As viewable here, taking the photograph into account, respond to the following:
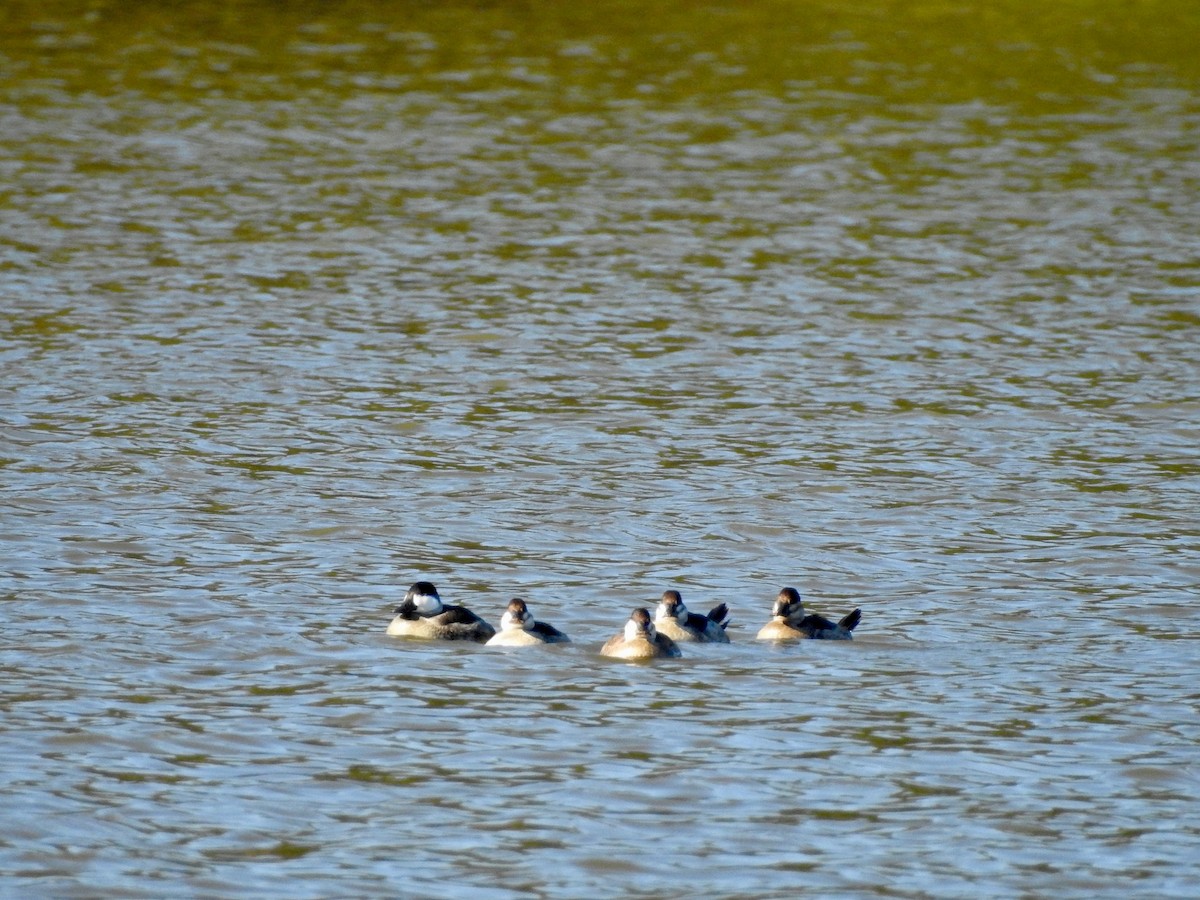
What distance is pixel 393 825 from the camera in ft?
35.1

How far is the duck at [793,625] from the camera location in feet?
44.8

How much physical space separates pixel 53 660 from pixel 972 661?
Answer: 586cm

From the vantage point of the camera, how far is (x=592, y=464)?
18734mm

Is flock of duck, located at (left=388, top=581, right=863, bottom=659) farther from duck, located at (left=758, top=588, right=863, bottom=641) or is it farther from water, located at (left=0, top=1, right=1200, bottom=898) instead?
water, located at (left=0, top=1, right=1200, bottom=898)

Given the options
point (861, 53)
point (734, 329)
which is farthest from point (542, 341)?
point (861, 53)

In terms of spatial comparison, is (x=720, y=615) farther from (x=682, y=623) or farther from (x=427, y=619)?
(x=427, y=619)

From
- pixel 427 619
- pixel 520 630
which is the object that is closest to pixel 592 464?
pixel 427 619

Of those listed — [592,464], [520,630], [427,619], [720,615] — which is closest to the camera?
[520,630]

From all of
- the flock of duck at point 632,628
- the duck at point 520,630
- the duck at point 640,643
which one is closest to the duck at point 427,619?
the flock of duck at point 632,628

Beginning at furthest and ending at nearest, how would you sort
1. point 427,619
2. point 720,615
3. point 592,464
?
point 592,464, point 720,615, point 427,619

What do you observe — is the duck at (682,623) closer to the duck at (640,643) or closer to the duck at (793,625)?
the duck at (640,643)

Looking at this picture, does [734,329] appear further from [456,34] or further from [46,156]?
[456,34]

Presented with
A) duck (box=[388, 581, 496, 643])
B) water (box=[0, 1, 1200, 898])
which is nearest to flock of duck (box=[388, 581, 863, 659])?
duck (box=[388, 581, 496, 643])

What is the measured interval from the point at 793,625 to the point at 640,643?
1121 mm
